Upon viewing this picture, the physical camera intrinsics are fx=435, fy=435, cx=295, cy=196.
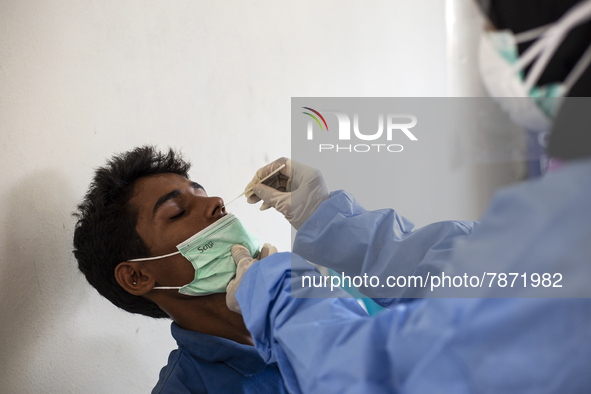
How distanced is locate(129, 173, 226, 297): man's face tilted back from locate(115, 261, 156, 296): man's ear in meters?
0.02

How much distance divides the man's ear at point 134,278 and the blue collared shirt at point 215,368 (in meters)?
0.15

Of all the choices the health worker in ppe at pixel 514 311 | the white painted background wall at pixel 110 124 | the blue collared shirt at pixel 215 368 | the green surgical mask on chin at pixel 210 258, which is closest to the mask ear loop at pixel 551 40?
the health worker in ppe at pixel 514 311

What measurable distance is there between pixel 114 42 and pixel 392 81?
66.8 inches

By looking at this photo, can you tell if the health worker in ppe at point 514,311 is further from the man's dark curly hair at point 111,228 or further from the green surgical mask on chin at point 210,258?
the man's dark curly hair at point 111,228

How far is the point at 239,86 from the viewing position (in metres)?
1.68

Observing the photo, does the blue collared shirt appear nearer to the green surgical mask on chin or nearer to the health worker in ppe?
the green surgical mask on chin

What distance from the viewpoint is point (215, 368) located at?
1.14m

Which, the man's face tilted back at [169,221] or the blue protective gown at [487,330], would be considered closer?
the blue protective gown at [487,330]

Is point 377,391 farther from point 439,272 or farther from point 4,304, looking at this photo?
point 4,304

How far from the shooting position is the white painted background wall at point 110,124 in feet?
3.67

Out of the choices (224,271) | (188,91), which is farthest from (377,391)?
(188,91)

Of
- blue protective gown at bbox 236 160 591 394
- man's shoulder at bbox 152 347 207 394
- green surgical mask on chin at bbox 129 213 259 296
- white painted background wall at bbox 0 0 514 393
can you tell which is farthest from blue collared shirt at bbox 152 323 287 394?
blue protective gown at bbox 236 160 591 394

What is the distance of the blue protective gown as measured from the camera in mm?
468

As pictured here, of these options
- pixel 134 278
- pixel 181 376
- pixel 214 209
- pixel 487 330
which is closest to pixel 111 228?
pixel 134 278
